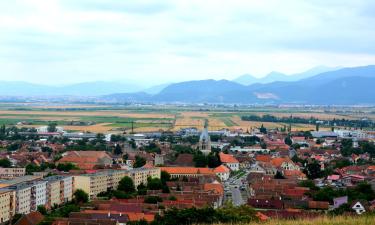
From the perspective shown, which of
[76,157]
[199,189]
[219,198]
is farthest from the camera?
[76,157]

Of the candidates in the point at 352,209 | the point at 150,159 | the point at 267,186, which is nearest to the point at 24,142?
the point at 150,159

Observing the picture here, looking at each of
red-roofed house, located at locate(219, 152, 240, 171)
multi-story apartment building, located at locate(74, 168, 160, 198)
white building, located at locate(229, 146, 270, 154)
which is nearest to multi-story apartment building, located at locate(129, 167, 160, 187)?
multi-story apartment building, located at locate(74, 168, 160, 198)

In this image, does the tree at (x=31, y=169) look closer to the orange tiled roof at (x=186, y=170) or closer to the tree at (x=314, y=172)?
the orange tiled roof at (x=186, y=170)

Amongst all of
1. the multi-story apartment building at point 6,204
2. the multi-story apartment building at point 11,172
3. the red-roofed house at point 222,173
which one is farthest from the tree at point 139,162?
the multi-story apartment building at point 6,204

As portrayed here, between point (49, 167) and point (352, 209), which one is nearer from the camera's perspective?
point (352, 209)

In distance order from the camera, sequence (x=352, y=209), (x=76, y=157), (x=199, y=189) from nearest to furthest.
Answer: (x=352, y=209) → (x=199, y=189) → (x=76, y=157)

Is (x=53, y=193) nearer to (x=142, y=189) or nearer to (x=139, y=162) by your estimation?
(x=142, y=189)

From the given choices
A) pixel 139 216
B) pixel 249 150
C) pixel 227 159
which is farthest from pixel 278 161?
pixel 139 216

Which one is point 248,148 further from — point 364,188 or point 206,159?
point 364,188
